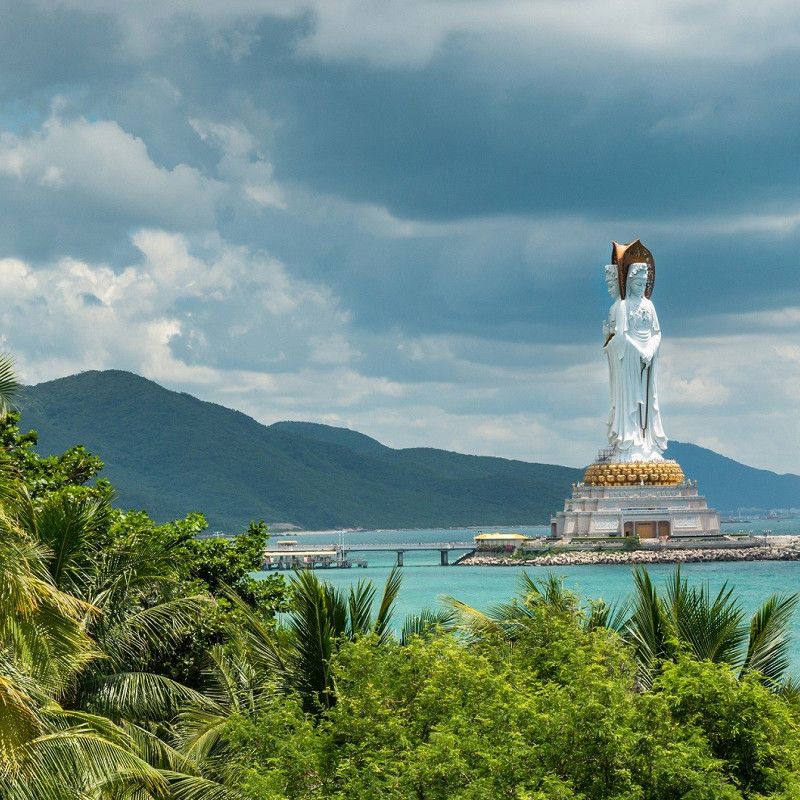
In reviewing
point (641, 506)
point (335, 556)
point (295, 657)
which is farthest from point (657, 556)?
point (295, 657)

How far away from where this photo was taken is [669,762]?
10.7 meters

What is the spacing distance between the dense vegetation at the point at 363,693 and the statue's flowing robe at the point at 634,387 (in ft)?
252

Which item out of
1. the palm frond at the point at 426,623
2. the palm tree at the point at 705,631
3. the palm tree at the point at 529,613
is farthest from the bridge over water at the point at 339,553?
the palm tree at the point at 705,631

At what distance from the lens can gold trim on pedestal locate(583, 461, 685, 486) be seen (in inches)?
3494

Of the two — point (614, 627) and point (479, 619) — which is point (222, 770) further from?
point (614, 627)

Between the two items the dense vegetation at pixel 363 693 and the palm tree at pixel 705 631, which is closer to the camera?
the dense vegetation at pixel 363 693

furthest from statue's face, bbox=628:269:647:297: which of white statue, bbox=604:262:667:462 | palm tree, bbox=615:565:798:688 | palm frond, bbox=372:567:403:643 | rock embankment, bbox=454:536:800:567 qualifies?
palm frond, bbox=372:567:403:643

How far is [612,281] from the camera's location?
306 ft

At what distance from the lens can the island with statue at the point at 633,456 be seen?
88.1 metres

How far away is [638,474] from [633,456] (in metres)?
2.18

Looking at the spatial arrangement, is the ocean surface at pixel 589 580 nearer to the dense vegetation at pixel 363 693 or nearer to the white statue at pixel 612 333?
the white statue at pixel 612 333

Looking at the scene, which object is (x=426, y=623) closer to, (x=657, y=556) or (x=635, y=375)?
(x=657, y=556)

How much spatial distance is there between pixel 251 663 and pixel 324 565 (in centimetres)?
9046

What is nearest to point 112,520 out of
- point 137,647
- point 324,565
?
point 137,647
